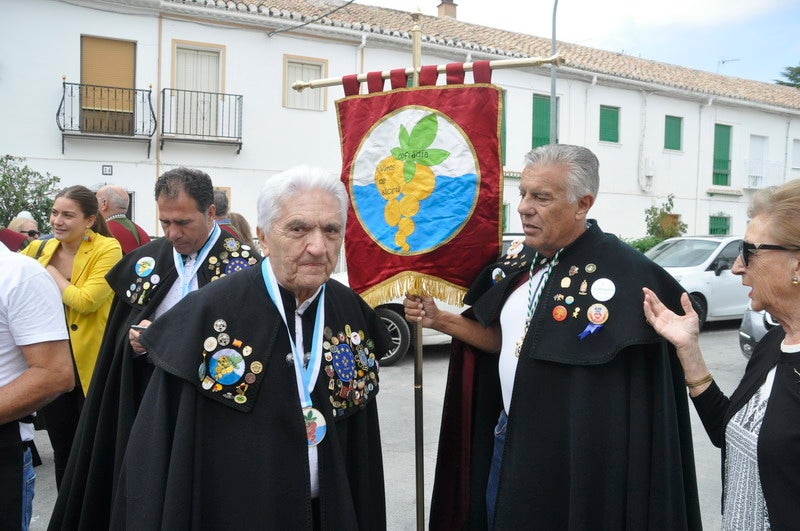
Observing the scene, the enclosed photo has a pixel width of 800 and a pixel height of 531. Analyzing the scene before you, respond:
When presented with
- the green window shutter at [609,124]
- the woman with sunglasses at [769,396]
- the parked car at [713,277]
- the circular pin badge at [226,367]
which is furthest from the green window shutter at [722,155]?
the circular pin badge at [226,367]

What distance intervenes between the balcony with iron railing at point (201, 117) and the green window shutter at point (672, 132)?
1455cm

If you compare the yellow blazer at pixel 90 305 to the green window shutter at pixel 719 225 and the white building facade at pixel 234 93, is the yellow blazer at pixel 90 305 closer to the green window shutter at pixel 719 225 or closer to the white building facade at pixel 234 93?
the white building facade at pixel 234 93

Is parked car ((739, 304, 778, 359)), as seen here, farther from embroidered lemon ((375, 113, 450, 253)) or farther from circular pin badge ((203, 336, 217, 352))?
circular pin badge ((203, 336, 217, 352))

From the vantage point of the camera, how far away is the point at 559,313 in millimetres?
2750

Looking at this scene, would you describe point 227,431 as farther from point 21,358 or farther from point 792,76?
point 792,76

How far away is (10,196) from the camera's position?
1070 centimetres

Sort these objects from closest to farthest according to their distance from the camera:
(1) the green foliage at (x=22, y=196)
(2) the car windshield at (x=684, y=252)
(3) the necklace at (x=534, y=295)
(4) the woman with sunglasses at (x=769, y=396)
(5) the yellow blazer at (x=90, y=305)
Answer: (4) the woman with sunglasses at (x=769, y=396), (3) the necklace at (x=534, y=295), (5) the yellow blazer at (x=90, y=305), (1) the green foliage at (x=22, y=196), (2) the car windshield at (x=684, y=252)

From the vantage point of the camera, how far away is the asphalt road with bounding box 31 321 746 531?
15.0 feet

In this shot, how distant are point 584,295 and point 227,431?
1446 mm

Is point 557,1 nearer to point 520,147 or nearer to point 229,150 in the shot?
point 520,147

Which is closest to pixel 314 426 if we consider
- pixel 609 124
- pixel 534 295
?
pixel 534 295

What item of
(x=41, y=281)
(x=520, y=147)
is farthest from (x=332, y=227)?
(x=520, y=147)

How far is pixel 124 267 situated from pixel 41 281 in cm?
124

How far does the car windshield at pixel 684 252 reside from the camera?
Answer: 11945 mm
